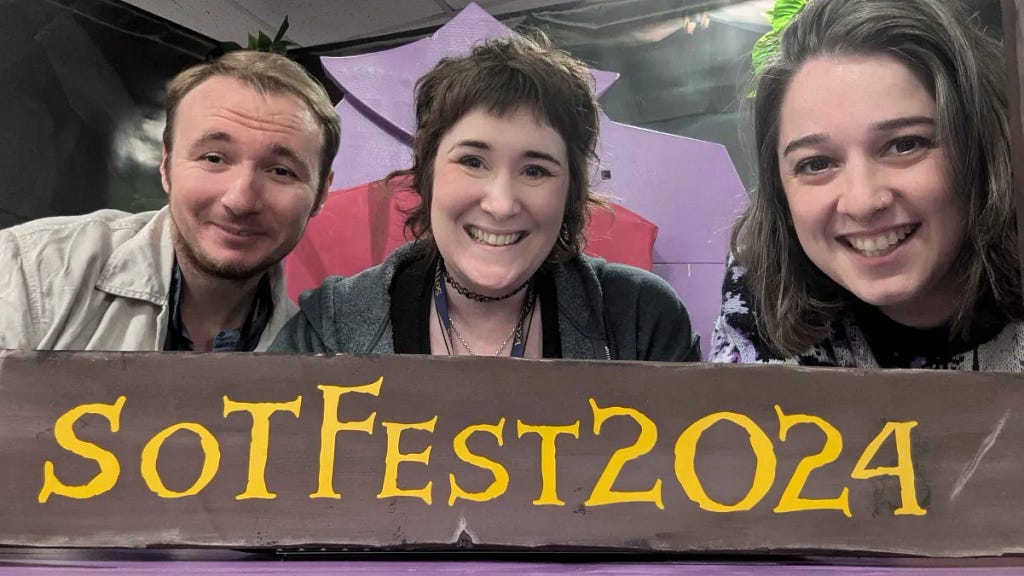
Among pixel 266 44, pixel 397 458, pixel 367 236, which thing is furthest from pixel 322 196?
pixel 397 458

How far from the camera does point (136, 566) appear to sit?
0.55 m

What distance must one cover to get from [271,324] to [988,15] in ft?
2.39

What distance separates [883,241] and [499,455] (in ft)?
1.30

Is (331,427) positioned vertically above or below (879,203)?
below

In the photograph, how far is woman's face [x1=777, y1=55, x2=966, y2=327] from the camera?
621 mm

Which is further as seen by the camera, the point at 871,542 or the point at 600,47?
the point at 600,47

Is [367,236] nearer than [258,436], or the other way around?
[258,436]

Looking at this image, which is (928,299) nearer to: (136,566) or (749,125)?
(749,125)

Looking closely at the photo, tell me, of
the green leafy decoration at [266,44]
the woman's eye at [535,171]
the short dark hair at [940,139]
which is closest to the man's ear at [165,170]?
the green leafy decoration at [266,44]

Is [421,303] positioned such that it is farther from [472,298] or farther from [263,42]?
[263,42]

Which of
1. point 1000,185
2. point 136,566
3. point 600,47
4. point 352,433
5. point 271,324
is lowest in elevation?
point 136,566

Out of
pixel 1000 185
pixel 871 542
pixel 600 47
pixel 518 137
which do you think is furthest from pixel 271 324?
pixel 1000 185

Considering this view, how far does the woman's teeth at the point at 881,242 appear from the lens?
0.63m

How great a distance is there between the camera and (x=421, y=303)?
65cm
